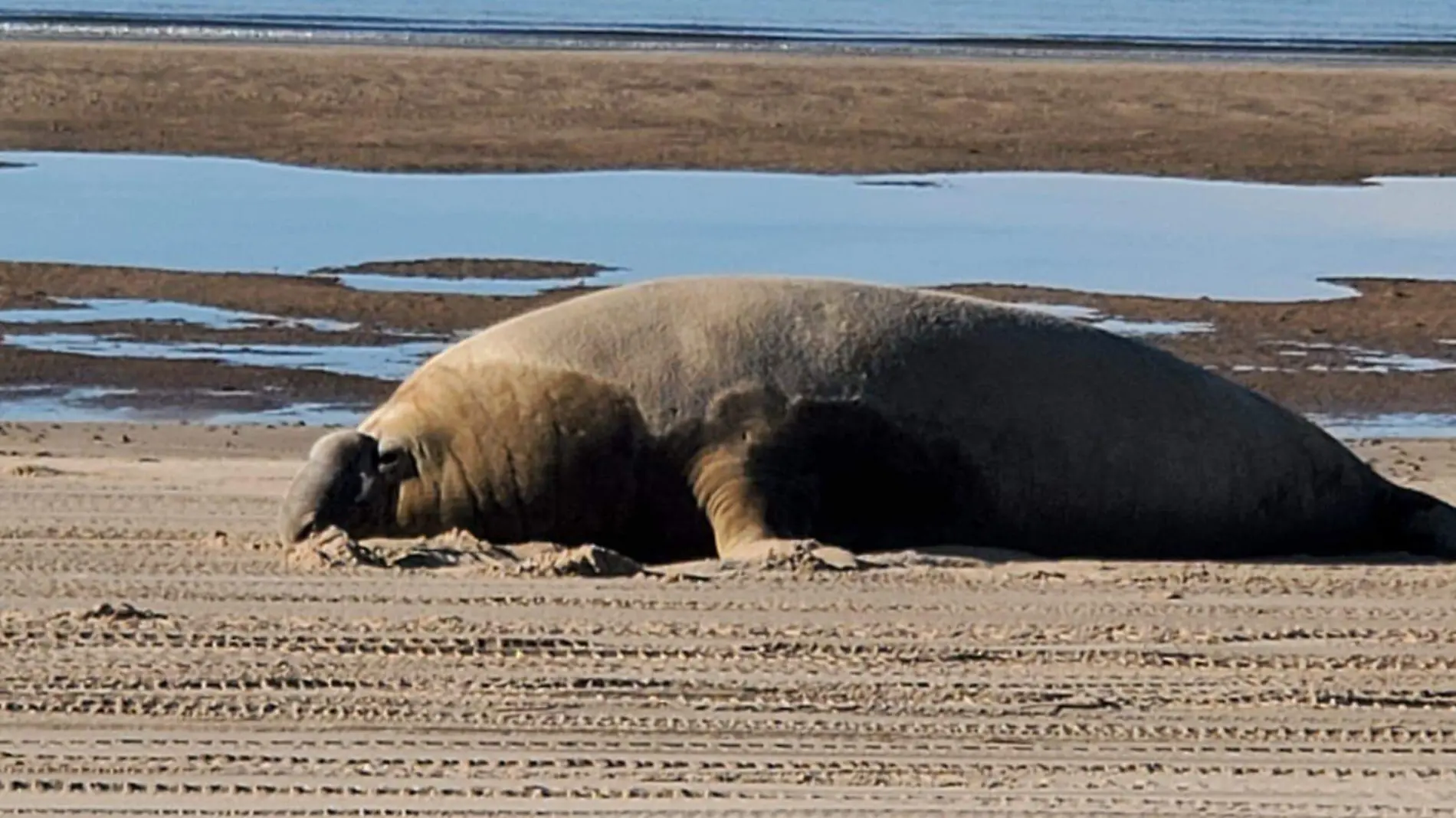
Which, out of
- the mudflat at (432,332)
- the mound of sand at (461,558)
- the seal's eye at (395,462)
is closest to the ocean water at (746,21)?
the mudflat at (432,332)

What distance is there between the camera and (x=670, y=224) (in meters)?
21.2

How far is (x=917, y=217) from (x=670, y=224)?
2308mm

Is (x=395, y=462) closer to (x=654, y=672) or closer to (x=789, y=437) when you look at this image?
(x=789, y=437)

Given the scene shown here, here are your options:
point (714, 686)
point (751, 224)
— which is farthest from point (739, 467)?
point (751, 224)

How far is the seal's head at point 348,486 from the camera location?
8352 mm

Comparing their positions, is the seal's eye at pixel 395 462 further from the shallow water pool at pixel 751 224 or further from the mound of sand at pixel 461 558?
the shallow water pool at pixel 751 224

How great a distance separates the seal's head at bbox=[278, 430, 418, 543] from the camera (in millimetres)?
8352

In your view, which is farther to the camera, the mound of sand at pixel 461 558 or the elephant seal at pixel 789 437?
the elephant seal at pixel 789 437

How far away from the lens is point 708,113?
32.5m

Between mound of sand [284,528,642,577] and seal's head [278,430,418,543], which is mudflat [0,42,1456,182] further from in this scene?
mound of sand [284,528,642,577]

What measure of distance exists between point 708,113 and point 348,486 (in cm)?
2438

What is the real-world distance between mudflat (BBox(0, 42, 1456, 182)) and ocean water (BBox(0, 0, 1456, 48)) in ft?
24.0

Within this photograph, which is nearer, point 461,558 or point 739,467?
point 461,558

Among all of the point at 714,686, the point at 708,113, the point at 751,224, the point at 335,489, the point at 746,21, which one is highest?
the point at 746,21
